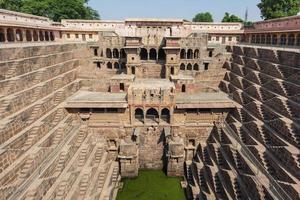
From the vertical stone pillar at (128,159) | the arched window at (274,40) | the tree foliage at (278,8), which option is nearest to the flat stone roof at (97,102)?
the vertical stone pillar at (128,159)

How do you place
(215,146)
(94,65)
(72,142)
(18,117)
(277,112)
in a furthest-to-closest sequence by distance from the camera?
(94,65), (215,146), (72,142), (277,112), (18,117)

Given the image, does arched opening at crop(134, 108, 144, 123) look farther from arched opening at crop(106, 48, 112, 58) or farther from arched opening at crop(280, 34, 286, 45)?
arched opening at crop(280, 34, 286, 45)

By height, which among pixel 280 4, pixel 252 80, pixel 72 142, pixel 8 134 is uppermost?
pixel 280 4

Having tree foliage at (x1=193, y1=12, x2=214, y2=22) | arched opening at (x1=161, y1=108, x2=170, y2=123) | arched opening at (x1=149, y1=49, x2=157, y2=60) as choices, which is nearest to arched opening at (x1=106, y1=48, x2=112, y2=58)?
arched opening at (x1=149, y1=49, x2=157, y2=60)

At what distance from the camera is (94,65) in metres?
34.7

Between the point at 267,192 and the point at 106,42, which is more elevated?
the point at 106,42

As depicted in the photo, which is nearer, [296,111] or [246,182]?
[246,182]

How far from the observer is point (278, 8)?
1935 inches

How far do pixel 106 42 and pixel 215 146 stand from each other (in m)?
21.9

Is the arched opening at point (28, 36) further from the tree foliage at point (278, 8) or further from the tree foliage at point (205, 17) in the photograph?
the tree foliage at point (205, 17)

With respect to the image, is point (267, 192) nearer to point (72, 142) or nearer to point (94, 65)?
point (72, 142)

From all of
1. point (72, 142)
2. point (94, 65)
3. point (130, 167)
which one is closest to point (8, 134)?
point (72, 142)

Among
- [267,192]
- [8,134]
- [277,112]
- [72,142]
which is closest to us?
[267,192]

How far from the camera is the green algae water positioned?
68.0 ft
